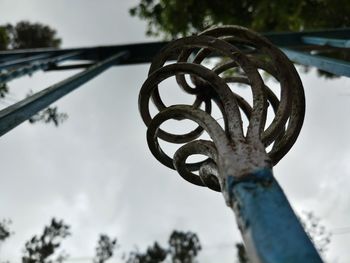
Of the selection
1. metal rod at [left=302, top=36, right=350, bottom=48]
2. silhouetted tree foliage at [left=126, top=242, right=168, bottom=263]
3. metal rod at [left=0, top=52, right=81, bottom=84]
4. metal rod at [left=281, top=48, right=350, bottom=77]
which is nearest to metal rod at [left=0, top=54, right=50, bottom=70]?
metal rod at [left=0, top=52, right=81, bottom=84]

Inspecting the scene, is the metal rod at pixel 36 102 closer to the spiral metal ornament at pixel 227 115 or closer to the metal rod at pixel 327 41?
the spiral metal ornament at pixel 227 115

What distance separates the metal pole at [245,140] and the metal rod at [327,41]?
1.92 m

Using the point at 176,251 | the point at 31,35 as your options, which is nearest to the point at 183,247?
the point at 176,251

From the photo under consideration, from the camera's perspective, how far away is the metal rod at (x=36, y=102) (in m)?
1.68

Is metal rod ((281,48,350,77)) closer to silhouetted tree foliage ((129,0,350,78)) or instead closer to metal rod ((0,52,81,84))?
metal rod ((0,52,81,84))

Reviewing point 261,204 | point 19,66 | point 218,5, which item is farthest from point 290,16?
point 261,204

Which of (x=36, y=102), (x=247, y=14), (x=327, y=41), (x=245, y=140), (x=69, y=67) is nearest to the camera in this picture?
(x=245, y=140)

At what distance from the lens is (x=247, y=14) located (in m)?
7.91

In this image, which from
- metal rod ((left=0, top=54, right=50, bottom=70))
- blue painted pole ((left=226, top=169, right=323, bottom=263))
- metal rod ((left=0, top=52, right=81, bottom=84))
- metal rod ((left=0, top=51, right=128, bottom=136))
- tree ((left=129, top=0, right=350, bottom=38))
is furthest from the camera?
tree ((left=129, top=0, right=350, bottom=38))

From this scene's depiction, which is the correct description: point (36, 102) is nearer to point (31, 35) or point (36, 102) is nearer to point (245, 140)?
point (245, 140)

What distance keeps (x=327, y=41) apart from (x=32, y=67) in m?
2.99

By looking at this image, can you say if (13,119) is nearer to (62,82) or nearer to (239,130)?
(62,82)

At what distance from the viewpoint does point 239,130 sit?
0.93 metres

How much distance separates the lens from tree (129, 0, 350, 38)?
743 cm
